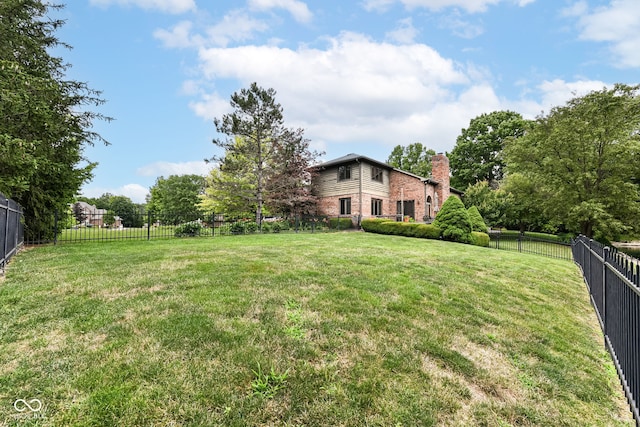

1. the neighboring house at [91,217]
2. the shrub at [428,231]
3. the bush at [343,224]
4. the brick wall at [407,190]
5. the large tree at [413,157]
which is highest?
the large tree at [413,157]

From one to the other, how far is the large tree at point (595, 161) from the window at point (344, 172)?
1345 centimetres

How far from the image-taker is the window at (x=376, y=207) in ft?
73.2

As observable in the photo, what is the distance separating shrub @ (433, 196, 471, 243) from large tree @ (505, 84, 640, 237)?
911 cm

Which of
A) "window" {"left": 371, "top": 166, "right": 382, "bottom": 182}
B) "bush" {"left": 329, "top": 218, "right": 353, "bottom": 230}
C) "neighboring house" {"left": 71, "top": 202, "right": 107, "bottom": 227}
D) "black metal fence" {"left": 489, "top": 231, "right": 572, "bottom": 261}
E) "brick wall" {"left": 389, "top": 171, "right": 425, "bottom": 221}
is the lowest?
"black metal fence" {"left": 489, "top": 231, "right": 572, "bottom": 261}

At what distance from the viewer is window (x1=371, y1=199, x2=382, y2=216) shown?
22.3 meters

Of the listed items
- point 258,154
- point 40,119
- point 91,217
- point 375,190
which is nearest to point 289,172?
point 258,154

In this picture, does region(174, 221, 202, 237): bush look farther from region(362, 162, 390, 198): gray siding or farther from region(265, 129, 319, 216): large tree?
region(362, 162, 390, 198): gray siding

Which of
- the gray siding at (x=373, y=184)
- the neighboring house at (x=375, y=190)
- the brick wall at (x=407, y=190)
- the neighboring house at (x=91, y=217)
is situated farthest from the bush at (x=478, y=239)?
the neighboring house at (x=91, y=217)

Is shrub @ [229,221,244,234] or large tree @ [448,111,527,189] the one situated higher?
large tree @ [448,111,527,189]

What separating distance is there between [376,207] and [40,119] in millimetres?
19197

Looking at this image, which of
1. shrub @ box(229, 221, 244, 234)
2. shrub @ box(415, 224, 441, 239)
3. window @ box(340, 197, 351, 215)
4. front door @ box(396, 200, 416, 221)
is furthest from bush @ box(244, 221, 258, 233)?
front door @ box(396, 200, 416, 221)

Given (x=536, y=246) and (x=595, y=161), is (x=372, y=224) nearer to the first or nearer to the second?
(x=536, y=246)
